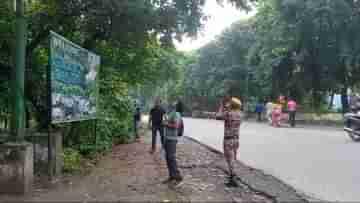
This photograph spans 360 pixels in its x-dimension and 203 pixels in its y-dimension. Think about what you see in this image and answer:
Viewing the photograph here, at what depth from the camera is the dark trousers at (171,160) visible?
21.4 feet

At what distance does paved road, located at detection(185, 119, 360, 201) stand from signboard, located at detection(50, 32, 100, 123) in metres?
4.26

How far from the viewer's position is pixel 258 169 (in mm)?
7898

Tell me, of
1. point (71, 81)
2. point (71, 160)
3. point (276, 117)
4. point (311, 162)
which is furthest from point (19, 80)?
point (276, 117)

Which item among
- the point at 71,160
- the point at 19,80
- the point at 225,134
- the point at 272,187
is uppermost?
the point at 19,80

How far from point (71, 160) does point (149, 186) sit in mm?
2543

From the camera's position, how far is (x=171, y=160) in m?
6.54

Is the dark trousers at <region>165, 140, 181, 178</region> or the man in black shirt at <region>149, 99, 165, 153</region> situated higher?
the man in black shirt at <region>149, 99, 165, 153</region>

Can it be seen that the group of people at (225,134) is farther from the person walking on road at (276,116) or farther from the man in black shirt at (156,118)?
the person walking on road at (276,116)

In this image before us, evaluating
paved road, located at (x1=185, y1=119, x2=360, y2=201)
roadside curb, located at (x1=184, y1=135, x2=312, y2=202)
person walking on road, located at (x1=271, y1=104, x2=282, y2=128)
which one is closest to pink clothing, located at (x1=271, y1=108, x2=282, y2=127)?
person walking on road, located at (x1=271, y1=104, x2=282, y2=128)

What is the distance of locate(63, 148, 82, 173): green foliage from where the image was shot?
751 cm

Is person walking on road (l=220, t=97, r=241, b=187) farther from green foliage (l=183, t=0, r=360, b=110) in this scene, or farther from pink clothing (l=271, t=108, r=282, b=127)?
green foliage (l=183, t=0, r=360, b=110)

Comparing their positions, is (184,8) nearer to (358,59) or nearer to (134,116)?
(134,116)

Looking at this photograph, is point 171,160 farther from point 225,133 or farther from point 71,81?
point 71,81

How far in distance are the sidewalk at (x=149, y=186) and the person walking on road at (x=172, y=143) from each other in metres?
0.22
